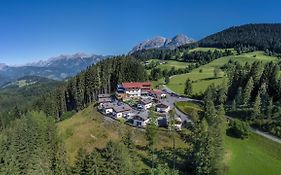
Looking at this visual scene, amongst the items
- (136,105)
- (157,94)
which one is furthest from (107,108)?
(157,94)

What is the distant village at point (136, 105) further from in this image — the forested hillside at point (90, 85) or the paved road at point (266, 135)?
the paved road at point (266, 135)

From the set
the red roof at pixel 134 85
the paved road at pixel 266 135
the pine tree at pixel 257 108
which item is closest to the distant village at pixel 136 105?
the red roof at pixel 134 85

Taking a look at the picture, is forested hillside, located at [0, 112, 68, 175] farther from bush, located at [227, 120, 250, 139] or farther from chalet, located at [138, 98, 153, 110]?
bush, located at [227, 120, 250, 139]

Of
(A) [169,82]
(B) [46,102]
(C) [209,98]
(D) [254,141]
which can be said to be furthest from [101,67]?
(D) [254,141]

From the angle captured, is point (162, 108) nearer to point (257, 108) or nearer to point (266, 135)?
point (257, 108)

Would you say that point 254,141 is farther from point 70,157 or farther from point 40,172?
point 40,172

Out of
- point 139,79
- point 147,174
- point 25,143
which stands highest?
point 139,79
